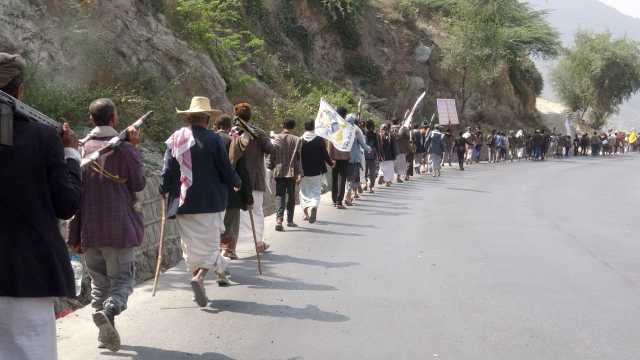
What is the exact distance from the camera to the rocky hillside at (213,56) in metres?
16.2

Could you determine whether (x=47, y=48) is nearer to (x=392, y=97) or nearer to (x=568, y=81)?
(x=392, y=97)

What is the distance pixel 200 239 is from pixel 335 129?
8.34m

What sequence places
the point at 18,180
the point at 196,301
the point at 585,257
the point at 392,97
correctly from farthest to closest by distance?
1. the point at 392,97
2. the point at 585,257
3. the point at 196,301
4. the point at 18,180

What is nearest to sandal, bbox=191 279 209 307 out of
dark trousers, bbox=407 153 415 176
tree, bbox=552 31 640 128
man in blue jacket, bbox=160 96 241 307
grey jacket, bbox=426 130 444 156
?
man in blue jacket, bbox=160 96 241 307

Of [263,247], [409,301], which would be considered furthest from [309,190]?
[409,301]

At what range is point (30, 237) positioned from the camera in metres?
3.89

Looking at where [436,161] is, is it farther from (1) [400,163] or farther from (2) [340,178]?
(2) [340,178]

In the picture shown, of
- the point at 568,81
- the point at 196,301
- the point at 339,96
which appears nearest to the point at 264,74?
the point at 339,96

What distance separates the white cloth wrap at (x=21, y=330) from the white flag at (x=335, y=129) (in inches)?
449

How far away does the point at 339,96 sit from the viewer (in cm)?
3197

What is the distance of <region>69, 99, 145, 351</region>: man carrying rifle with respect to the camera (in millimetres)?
5902

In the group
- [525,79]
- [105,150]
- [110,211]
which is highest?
[525,79]

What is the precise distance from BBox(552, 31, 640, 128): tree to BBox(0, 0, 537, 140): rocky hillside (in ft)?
77.4

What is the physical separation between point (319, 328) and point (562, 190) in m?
17.3
